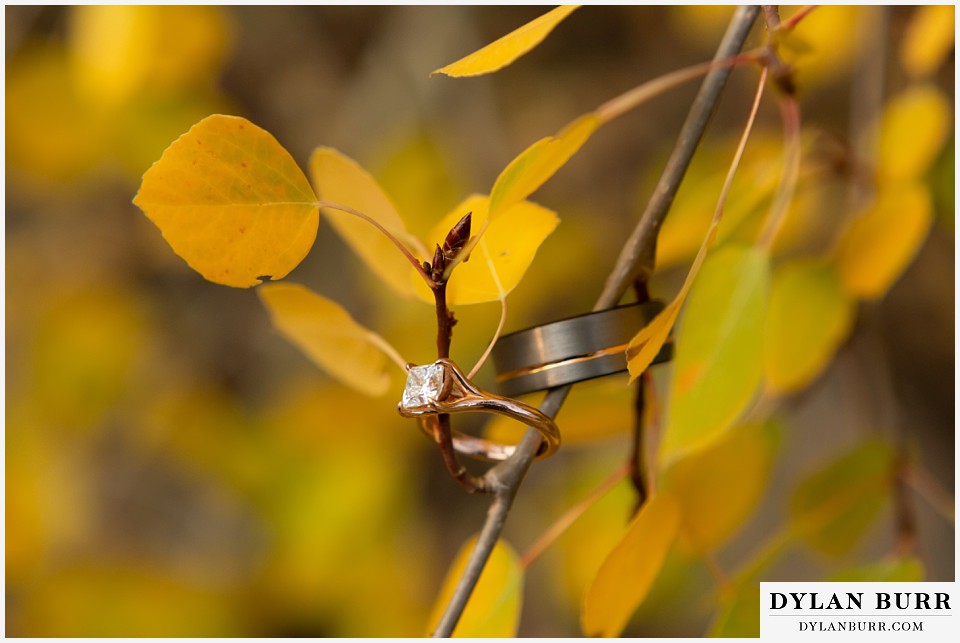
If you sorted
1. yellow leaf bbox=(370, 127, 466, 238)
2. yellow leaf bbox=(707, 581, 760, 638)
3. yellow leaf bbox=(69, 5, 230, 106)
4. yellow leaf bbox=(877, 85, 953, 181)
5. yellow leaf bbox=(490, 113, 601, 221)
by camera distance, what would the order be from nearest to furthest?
yellow leaf bbox=(490, 113, 601, 221), yellow leaf bbox=(707, 581, 760, 638), yellow leaf bbox=(877, 85, 953, 181), yellow leaf bbox=(69, 5, 230, 106), yellow leaf bbox=(370, 127, 466, 238)

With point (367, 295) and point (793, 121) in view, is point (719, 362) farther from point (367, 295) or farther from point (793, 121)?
point (367, 295)

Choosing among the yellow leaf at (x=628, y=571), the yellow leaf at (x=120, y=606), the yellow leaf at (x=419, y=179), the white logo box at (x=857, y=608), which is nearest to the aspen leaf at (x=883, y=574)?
the white logo box at (x=857, y=608)

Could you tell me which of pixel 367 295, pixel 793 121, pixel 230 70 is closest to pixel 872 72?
A: pixel 793 121

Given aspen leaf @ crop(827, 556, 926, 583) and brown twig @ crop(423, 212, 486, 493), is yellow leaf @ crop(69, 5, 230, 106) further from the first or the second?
aspen leaf @ crop(827, 556, 926, 583)

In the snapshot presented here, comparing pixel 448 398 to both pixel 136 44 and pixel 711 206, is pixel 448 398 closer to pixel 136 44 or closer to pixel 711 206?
pixel 711 206

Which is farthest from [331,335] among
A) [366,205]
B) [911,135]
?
[911,135]

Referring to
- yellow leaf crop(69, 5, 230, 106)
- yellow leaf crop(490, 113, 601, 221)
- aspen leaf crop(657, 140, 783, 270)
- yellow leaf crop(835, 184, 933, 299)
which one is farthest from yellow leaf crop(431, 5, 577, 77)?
yellow leaf crop(69, 5, 230, 106)
